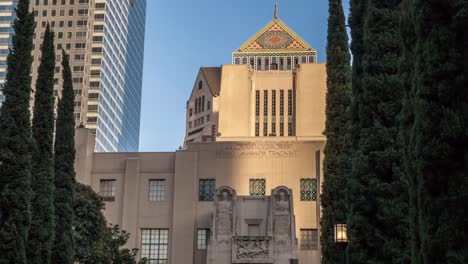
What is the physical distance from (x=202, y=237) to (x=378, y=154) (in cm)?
3038

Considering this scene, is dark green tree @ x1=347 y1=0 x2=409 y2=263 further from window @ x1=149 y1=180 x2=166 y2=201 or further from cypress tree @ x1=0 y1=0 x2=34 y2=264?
window @ x1=149 y1=180 x2=166 y2=201

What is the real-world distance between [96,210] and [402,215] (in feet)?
74.2

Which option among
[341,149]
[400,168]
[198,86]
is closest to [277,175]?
[341,149]

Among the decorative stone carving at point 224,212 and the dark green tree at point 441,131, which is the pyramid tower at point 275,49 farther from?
the dark green tree at point 441,131

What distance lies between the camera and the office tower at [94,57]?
125m

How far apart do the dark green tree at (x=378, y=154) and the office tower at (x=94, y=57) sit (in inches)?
4101

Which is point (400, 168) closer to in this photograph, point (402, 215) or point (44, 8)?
point (402, 215)

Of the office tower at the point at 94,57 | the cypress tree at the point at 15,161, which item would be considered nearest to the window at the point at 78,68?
the office tower at the point at 94,57

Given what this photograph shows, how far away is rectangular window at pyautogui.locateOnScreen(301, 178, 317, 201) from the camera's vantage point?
4650cm

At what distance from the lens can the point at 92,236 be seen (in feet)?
116

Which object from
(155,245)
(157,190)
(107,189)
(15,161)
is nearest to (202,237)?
(155,245)

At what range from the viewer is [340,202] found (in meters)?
26.9

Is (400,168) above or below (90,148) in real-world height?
below

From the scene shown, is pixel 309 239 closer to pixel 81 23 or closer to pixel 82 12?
pixel 81 23
